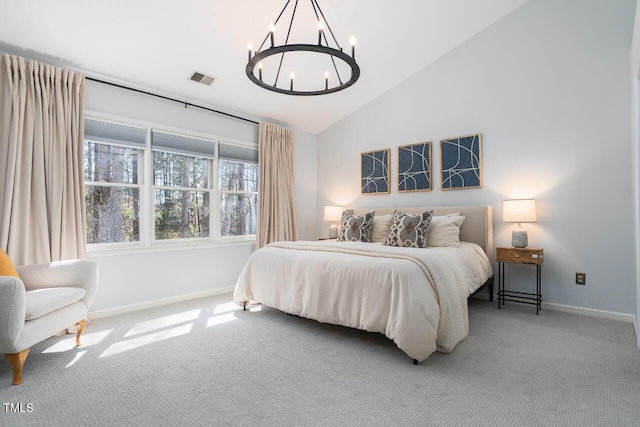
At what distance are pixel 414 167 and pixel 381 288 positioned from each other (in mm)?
2548

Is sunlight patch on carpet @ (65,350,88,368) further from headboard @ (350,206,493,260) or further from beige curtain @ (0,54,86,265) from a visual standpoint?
headboard @ (350,206,493,260)

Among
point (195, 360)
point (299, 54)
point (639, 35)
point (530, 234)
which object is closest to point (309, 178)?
point (299, 54)

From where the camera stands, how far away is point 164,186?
3.86 m

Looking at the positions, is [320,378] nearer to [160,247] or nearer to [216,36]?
[160,247]

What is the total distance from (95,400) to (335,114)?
14.7 ft

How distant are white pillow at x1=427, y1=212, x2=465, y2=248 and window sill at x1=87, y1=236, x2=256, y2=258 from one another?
244cm

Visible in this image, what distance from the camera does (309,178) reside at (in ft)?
18.2

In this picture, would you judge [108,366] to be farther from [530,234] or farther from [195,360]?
[530,234]

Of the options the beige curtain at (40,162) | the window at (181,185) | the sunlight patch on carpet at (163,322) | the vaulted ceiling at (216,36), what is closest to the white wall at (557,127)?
the vaulted ceiling at (216,36)

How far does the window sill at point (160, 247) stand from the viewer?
10.9 feet

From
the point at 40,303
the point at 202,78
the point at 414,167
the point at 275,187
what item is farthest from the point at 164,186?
the point at 414,167

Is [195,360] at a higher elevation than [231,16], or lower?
lower

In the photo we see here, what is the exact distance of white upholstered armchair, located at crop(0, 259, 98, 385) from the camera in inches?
74.9

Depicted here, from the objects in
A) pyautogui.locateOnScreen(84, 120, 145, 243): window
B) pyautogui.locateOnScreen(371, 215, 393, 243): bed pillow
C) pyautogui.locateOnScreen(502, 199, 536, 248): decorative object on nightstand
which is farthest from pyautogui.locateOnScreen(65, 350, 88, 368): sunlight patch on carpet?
pyautogui.locateOnScreen(502, 199, 536, 248): decorative object on nightstand
